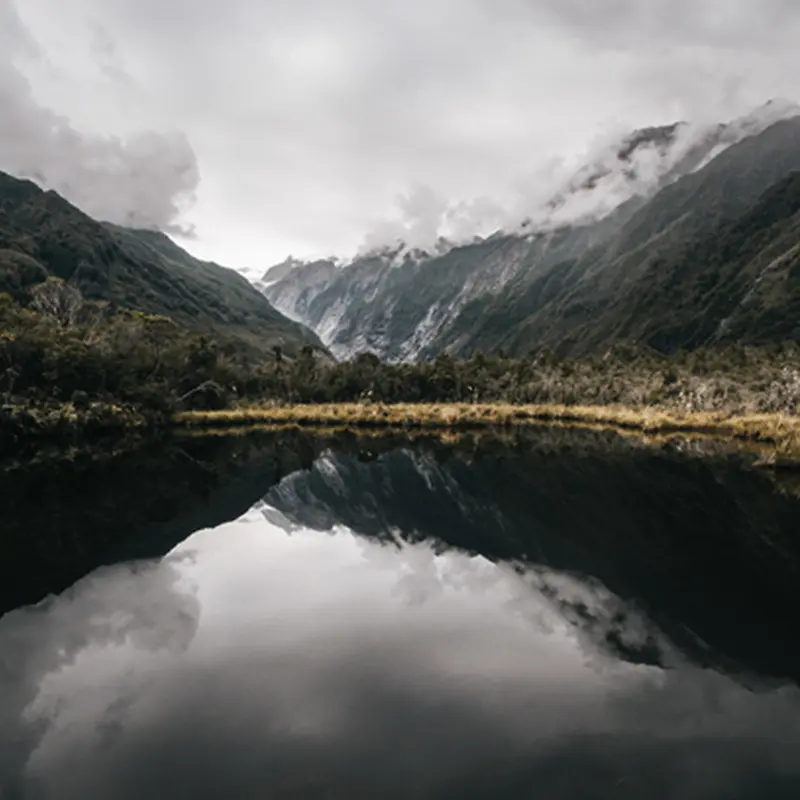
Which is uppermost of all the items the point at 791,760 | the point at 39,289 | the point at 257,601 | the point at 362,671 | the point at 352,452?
the point at 39,289

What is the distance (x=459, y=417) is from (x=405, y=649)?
3965 inches

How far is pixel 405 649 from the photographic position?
1978 cm

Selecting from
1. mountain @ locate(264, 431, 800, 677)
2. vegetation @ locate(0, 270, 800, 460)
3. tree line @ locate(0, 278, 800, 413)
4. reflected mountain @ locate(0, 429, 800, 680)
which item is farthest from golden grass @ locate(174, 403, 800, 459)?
reflected mountain @ locate(0, 429, 800, 680)

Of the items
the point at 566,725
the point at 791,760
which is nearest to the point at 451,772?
the point at 566,725

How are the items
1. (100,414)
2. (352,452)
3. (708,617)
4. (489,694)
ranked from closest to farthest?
1. (489,694)
2. (708,617)
3. (352,452)
4. (100,414)

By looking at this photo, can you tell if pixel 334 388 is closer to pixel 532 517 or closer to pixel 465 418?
pixel 465 418

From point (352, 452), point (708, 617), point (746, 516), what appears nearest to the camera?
point (708, 617)

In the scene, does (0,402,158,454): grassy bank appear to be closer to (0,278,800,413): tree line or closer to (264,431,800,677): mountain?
(0,278,800,413): tree line

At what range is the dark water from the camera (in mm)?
13328

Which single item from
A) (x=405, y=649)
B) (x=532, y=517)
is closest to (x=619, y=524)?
(x=532, y=517)

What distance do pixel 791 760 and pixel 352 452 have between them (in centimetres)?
6465

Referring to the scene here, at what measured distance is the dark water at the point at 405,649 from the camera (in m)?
13.3

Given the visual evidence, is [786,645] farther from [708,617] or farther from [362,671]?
[362,671]

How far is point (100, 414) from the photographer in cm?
9656
